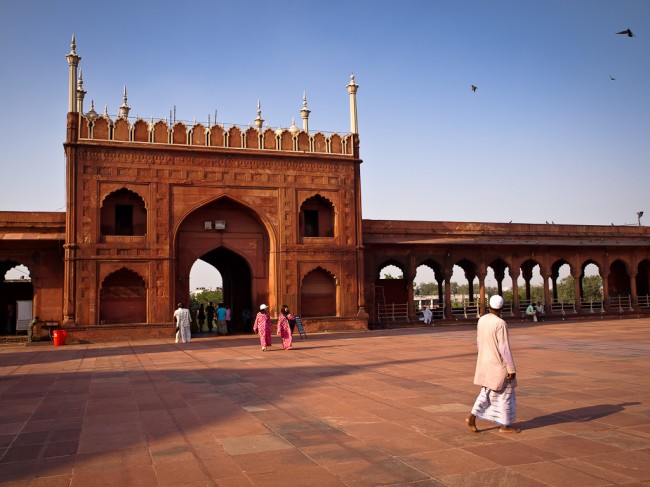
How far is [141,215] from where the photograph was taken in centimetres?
2000

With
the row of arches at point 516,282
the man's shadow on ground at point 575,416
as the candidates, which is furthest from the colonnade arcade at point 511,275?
the man's shadow on ground at point 575,416

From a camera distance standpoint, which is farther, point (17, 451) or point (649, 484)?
point (17, 451)

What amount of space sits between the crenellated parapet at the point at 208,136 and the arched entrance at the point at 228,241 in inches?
83.5

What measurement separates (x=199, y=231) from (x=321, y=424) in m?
15.6

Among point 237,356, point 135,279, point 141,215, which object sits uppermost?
point 141,215

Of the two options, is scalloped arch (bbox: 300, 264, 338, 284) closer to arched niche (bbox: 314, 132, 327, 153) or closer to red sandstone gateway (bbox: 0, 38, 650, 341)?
red sandstone gateway (bbox: 0, 38, 650, 341)

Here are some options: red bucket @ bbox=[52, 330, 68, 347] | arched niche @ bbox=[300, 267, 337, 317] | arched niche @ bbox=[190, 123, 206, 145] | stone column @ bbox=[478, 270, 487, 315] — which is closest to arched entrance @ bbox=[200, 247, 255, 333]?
arched niche @ bbox=[300, 267, 337, 317]

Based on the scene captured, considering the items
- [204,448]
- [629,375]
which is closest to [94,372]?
[204,448]

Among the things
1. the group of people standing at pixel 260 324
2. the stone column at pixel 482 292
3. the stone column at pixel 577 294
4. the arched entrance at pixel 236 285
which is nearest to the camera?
the group of people standing at pixel 260 324

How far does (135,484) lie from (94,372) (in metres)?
6.82

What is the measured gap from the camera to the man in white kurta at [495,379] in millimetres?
5156

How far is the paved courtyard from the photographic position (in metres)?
4.13

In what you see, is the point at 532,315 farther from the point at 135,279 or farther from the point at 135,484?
the point at 135,484

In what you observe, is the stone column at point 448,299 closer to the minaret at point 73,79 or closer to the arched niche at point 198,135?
the arched niche at point 198,135
